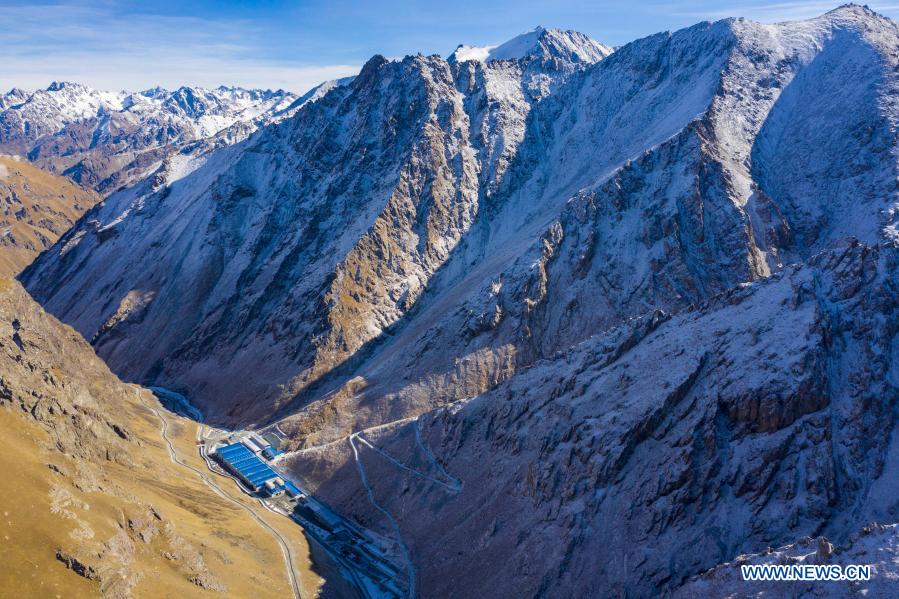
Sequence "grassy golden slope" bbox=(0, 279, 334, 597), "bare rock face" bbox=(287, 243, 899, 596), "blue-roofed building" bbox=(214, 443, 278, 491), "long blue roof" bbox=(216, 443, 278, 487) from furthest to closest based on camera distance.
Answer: "long blue roof" bbox=(216, 443, 278, 487) → "blue-roofed building" bbox=(214, 443, 278, 491) → "bare rock face" bbox=(287, 243, 899, 596) → "grassy golden slope" bbox=(0, 279, 334, 597)

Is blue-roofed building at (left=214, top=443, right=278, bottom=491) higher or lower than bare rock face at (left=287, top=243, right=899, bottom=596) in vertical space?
lower

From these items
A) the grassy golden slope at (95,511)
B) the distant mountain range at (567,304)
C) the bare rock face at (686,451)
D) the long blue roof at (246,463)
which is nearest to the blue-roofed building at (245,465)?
the long blue roof at (246,463)

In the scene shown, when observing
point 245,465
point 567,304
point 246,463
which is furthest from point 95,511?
point 567,304

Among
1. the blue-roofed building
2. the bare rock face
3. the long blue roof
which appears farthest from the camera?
the long blue roof

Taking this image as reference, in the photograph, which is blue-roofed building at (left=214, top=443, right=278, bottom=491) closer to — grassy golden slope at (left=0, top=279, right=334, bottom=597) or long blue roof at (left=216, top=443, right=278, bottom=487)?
long blue roof at (left=216, top=443, right=278, bottom=487)

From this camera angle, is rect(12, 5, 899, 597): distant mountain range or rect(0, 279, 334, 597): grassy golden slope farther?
rect(12, 5, 899, 597): distant mountain range

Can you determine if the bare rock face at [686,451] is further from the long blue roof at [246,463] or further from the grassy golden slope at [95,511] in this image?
the long blue roof at [246,463]

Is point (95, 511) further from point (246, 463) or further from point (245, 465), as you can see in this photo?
point (246, 463)

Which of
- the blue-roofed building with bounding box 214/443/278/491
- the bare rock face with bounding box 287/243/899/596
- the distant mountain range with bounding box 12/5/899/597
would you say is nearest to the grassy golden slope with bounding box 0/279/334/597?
the blue-roofed building with bounding box 214/443/278/491
